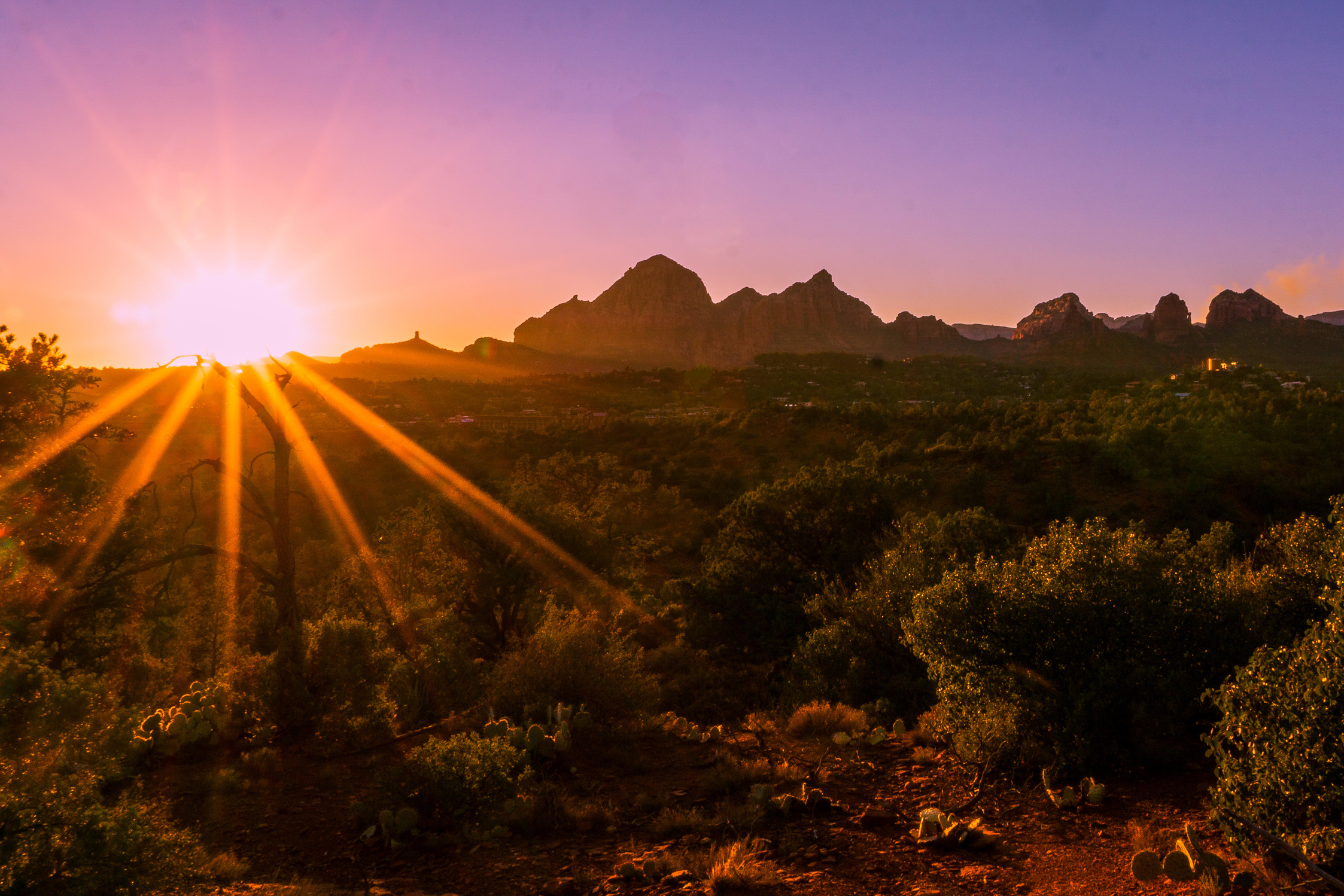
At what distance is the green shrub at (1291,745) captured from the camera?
17.6 ft

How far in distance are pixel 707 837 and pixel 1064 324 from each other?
5700 inches

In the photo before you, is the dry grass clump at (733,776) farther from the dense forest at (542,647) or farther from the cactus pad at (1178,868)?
the cactus pad at (1178,868)

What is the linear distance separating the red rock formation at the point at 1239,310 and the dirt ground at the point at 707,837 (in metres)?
144

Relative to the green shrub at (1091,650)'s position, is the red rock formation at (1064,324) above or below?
above

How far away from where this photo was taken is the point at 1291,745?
5613 millimetres

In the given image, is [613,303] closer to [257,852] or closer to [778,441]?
[778,441]

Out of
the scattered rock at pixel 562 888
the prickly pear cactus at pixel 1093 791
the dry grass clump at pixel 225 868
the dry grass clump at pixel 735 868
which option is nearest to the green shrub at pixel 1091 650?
the prickly pear cactus at pixel 1093 791

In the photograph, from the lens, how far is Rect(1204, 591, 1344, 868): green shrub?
5375mm

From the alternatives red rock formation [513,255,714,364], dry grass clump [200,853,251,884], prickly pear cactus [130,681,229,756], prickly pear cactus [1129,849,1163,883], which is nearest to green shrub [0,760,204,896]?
dry grass clump [200,853,251,884]

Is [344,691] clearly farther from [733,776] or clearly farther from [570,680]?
[733,776]

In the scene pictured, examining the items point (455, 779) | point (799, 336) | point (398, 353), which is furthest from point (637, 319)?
point (455, 779)

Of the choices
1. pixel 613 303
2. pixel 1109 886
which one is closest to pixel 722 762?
pixel 1109 886

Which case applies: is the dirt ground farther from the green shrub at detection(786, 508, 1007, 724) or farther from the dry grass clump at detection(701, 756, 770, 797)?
the green shrub at detection(786, 508, 1007, 724)

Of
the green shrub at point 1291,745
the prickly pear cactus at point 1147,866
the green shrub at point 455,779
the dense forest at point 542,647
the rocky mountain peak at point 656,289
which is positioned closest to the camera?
the green shrub at point 1291,745
